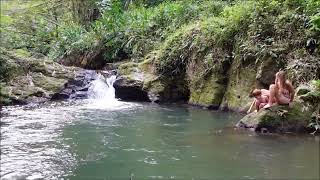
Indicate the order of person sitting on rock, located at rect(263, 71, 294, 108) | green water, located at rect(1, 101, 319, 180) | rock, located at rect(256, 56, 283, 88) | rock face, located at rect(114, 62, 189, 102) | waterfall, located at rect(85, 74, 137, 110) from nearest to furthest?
green water, located at rect(1, 101, 319, 180) < person sitting on rock, located at rect(263, 71, 294, 108) < rock, located at rect(256, 56, 283, 88) < waterfall, located at rect(85, 74, 137, 110) < rock face, located at rect(114, 62, 189, 102)

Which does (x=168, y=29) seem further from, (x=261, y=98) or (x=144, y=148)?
(x=144, y=148)

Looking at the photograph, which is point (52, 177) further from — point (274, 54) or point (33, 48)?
point (33, 48)

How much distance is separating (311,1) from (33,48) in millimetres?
16578

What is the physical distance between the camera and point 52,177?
648 centimetres

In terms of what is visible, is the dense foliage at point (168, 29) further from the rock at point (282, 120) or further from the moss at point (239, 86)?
the rock at point (282, 120)

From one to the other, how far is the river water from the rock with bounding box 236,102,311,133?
39 cm

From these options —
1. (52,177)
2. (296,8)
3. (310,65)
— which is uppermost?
(296,8)

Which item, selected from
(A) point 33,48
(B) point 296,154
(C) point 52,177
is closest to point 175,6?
(A) point 33,48

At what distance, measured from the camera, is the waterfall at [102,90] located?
16.3m

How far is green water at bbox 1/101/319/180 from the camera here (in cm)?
675

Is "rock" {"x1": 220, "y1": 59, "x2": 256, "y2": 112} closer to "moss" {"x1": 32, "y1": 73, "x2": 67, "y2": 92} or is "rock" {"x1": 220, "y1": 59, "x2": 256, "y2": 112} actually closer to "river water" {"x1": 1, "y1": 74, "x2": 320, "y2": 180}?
"river water" {"x1": 1, "y1": 74, "x2": 320, "y2": 180}

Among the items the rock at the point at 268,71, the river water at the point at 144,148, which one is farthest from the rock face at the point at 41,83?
the rock at the point at 268,71

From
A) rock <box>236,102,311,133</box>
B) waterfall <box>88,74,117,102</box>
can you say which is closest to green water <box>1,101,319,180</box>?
rock <box>236,102,311,133</box>

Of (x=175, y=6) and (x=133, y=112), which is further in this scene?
(x=175, y=6)
